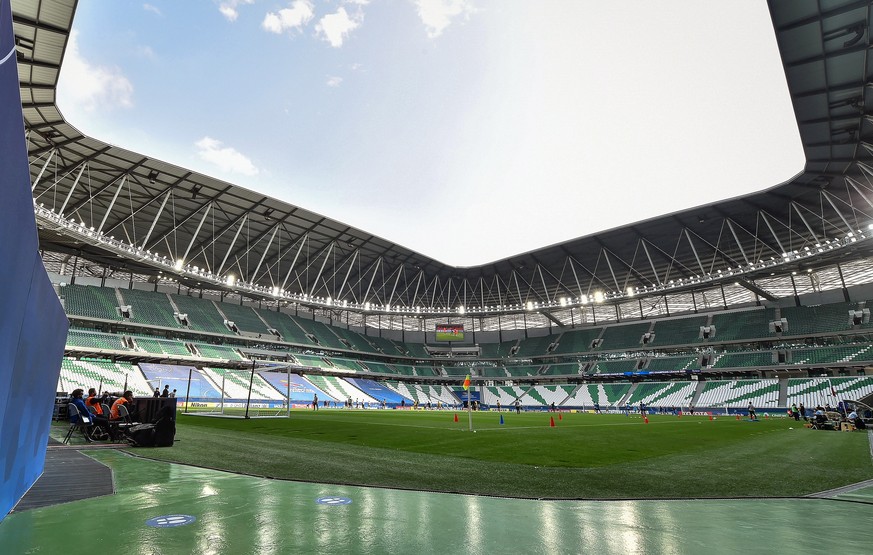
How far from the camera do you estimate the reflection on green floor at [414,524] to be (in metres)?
3.29

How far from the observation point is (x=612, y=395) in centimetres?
5475

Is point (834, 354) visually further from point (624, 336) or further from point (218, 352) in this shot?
point (218, 352)

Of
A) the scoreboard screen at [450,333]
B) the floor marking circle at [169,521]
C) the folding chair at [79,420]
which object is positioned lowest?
the floor marking circle at [169,521]

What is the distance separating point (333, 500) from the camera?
4906mm

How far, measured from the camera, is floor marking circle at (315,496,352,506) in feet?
15.6

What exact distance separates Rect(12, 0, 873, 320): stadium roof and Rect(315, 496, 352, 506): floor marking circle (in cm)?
2640

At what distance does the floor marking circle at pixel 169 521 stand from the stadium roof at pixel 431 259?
2604 cm

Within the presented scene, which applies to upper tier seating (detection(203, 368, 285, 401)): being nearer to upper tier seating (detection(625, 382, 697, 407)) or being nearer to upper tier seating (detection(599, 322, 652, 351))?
upper tier seating (detection(625, 382, 697, 407))

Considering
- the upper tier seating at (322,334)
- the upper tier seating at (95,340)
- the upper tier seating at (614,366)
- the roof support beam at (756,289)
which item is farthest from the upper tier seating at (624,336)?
the upper tier seating at (95,340)

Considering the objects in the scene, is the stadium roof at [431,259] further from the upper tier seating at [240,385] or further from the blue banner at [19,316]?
the blue banner at [19,316]

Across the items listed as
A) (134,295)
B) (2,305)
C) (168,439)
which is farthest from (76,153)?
(2,305)

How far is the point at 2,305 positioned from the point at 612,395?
2350 inches

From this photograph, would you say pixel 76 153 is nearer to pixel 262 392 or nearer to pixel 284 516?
pixel 262 392

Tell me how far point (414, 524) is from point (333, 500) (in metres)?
1.40
